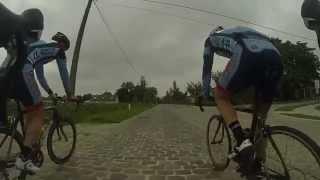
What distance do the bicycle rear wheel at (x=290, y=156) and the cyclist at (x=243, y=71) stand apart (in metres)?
0.25

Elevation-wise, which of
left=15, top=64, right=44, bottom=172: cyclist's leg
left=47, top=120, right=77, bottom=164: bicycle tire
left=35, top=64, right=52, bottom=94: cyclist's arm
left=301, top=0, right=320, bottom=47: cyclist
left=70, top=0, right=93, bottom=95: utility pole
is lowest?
left=47, top=120, right=77, bottom=164: bicycle tire

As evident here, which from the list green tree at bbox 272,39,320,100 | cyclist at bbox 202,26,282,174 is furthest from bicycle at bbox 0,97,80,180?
green tree at bbox 272,39,320,100

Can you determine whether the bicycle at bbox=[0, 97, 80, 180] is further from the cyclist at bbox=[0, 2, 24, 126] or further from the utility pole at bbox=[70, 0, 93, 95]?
the utility pole at bbox=[70, 0, 93, 95]

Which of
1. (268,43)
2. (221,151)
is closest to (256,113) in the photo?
(268,43)

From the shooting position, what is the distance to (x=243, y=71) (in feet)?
14.5

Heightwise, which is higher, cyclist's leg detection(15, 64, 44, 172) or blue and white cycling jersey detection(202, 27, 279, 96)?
blue and white cycling jersey detection(202, 27, 279, 96)

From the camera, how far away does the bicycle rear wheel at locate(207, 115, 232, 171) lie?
6336mm

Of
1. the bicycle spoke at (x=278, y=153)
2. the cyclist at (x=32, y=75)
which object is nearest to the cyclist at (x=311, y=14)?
the bicycle spoke at (x=278, y=153)

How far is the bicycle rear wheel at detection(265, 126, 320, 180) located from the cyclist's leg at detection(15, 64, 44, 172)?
8.14 ft

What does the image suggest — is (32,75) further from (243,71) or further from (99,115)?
(99,115)

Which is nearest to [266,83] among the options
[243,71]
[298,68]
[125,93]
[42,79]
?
[243,71]

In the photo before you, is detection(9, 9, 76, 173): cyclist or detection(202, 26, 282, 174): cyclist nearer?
detection(202, 26, 282, 174): cyclist

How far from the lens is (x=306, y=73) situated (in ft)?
382

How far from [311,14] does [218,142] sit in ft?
11.0
